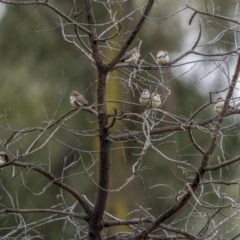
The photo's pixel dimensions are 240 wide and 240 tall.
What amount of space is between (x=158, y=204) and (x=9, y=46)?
255 cm

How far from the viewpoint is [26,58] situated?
734 cm

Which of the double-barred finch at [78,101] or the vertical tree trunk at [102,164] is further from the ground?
the double-barred finch at [78,101]

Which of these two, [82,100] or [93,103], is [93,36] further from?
[93,103]

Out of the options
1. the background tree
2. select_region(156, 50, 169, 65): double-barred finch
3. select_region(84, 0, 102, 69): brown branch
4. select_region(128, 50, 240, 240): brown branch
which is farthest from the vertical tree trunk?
the background tree

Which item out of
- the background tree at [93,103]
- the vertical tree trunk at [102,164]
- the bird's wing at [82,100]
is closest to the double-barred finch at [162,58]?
the bird's wing at [82,100]

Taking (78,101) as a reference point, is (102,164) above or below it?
below

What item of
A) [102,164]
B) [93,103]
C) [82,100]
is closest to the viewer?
[102,164]

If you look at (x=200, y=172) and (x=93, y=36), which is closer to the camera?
(x=200, y=172)

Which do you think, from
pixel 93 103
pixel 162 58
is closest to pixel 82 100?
pixel 162 58

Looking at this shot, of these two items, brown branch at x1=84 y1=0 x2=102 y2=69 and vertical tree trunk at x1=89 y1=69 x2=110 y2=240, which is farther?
vertical tree trunk at x1=89 y1=69 x2=110 y2=240

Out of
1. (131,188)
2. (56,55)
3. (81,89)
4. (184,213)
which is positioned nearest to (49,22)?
(56,55)

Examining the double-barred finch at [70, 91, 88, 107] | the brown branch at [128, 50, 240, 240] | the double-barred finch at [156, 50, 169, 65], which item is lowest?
the brown branch at [128, 50, 240, 240]

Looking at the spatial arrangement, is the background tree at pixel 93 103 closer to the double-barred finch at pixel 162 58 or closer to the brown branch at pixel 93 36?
the double-barred finch at pixel 162 58

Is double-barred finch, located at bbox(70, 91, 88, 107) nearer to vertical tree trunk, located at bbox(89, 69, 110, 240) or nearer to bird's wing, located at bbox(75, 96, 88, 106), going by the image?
bird's wing, located at bbox(75, 96, 88, 106)
